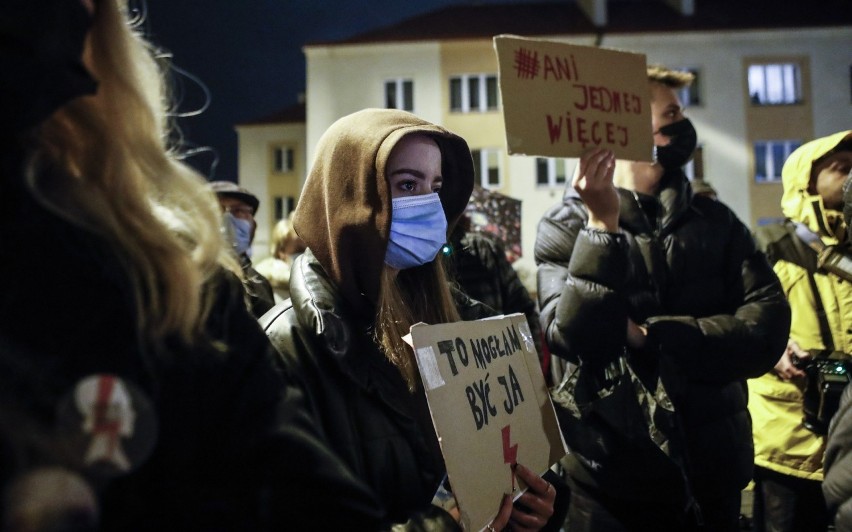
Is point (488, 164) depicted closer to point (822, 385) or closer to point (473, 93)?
point (473, 93)

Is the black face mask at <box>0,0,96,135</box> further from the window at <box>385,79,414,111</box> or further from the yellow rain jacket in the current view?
the window at <box>385,79,414,111</box>

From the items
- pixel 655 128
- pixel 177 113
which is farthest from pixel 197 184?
pixel 655 128

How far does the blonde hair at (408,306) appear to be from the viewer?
2152 mm

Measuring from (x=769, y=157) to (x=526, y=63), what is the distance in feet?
88.9

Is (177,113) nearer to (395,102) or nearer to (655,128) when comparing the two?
(655,128)

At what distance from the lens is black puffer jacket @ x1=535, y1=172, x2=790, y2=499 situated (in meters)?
2.75

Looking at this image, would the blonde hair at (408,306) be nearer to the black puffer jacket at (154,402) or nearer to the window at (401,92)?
the black puffer jacket at (154,402)

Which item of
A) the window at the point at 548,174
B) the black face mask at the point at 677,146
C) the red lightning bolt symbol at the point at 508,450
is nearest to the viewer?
the red lightning bolt symbol at the point at 508,450

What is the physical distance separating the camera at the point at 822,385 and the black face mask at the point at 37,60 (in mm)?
3576

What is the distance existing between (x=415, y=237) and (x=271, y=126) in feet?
117

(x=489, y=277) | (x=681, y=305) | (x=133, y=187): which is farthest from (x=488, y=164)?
(x=133, y=187)

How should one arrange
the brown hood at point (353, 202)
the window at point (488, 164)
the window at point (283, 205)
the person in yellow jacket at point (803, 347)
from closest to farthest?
1. the brown hood at point (353, 202)
2. the person in yellow jacket at point (803, 347)
3. the window at point (488, 164)
4. the window at point (283, 205)

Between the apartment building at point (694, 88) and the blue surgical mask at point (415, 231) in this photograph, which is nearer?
the blue surgical mask at point (415, 231)

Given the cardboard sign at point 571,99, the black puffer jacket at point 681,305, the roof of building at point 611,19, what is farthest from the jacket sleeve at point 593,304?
the roof of building at point 611,19
